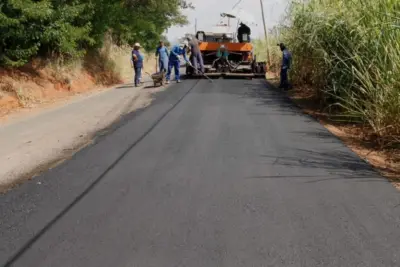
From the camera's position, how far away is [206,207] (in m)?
4.51

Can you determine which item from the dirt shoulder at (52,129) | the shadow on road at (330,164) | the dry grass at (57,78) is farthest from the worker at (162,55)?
the shadow on road at (330,164)

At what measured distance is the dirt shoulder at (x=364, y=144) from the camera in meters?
6.00

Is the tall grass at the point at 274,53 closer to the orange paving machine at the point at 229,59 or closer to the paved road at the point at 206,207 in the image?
the orange paving machine at the point at 229,59

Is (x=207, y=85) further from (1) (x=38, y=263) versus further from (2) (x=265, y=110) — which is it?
(1) (x=38, y=263)

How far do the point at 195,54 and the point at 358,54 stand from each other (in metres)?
11.3

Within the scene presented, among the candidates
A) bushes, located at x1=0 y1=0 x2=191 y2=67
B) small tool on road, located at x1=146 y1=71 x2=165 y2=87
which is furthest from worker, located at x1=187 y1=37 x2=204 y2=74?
bushes, located at x1=0 y1=0 x2=191 y2=67

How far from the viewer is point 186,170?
582 cm

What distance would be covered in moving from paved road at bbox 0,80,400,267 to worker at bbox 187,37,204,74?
11758 millimetres

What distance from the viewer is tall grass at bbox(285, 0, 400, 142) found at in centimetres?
725

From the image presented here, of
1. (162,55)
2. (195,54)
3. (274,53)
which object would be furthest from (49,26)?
(274,53)

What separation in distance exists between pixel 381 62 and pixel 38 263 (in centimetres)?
617

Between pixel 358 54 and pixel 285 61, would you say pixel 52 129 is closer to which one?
pixel 358 54

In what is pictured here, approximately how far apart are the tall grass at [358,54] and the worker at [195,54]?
7.03 metres

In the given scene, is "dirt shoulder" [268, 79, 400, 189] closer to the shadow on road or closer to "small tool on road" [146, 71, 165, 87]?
the shadow on road
